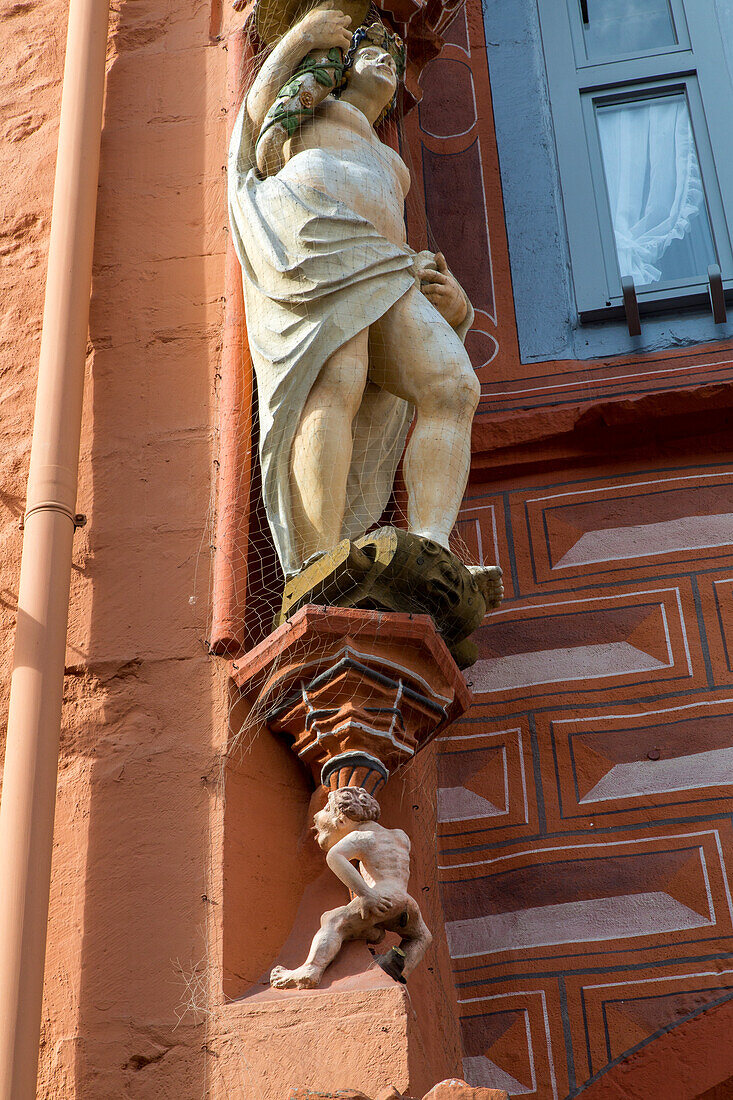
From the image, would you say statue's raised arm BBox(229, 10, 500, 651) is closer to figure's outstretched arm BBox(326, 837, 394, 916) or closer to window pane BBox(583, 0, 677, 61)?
figure's outstretched arm BBox(326, 837, 394, 916)

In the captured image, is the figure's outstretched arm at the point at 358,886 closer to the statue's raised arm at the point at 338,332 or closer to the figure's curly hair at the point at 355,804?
the figure's curly hair at the point at 355,804

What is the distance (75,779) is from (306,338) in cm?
101

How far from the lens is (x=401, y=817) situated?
133 inches

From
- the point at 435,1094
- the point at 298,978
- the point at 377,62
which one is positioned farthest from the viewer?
the point at 377,62

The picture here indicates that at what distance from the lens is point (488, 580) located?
3418mm

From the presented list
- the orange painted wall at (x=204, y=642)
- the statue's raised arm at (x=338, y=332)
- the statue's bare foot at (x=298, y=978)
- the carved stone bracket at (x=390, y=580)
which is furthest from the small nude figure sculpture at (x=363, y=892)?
the statue's raised arm at (x=338, y=332)

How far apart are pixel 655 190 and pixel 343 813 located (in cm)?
260

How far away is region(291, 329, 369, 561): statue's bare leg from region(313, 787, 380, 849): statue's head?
0.52 m

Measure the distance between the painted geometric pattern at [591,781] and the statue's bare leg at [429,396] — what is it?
0.73 m

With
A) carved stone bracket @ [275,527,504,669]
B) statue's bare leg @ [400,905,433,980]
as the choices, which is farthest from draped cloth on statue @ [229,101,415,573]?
statue's bare leg @ [400,905,433,980]

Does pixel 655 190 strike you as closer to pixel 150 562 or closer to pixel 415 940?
pixel 150 562

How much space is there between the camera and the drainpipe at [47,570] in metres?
2.80

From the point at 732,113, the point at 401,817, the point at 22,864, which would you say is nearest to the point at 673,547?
the point at 401,817

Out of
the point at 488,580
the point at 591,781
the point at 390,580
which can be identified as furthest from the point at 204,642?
the point at 591,781
